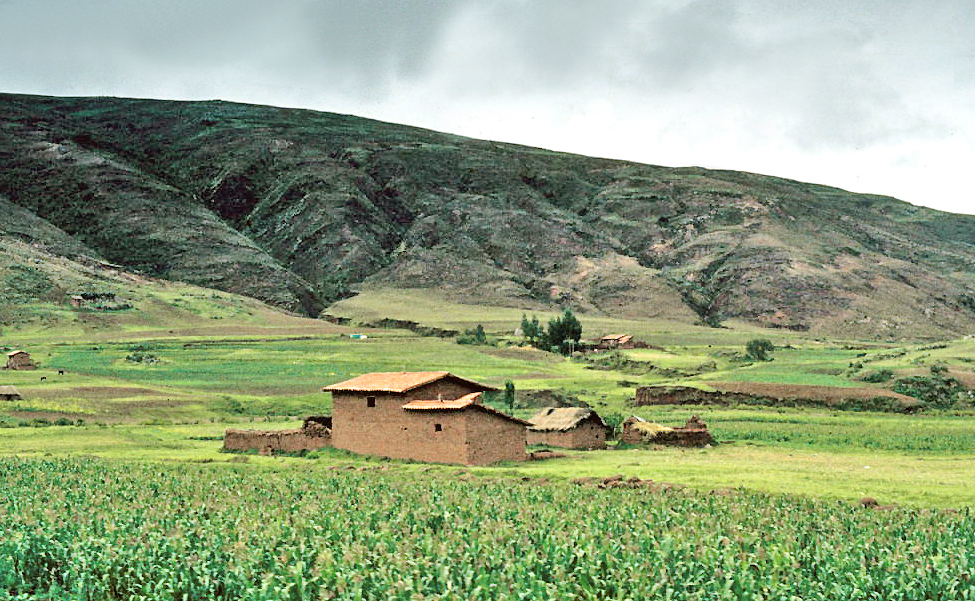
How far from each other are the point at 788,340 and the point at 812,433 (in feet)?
355

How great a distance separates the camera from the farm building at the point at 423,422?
155 ft

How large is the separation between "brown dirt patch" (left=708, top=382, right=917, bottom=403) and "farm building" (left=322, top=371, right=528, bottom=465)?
38.4 metres

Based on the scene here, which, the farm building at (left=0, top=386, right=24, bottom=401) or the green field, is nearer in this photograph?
the green field

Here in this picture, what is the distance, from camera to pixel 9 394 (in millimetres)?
75562

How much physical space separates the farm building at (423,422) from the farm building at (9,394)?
3550cm

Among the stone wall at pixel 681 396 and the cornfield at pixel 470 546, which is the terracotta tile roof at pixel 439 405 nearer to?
the cornfield at pixel 470 546

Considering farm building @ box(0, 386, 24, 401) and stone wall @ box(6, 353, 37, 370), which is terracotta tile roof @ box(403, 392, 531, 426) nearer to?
farm building @ box(0, 386, 24, 401)

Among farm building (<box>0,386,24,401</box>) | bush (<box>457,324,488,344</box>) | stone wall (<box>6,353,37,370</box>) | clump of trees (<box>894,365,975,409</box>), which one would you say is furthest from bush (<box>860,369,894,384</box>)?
stone wall (<box>6,353,37,370</box>)

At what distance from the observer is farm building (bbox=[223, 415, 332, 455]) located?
171 feet

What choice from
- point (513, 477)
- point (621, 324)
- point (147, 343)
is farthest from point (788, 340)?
point (513, 477)

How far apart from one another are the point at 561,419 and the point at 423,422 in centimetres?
1317

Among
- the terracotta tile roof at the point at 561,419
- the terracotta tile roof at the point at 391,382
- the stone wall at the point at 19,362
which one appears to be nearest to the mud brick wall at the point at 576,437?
the terracotta tile roof at the point at 561,419

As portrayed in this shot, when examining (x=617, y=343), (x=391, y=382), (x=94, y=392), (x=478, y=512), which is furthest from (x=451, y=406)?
(x=617, y=343)

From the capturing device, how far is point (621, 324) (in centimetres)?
19200
